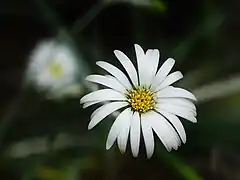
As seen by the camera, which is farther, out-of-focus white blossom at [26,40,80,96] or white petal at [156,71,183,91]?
out-of-focus white blossom at [26,40,80,96]

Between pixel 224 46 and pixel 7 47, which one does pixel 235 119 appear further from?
pixel 7 47

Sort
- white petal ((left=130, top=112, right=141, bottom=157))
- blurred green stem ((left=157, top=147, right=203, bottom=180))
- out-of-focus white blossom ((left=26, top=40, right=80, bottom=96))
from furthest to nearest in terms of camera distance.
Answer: out-of-focus white blossom ((left=26, top=40, right=80, bottom=96))
blurred green stem ((left=157, top=147, right=203, bottom=180))
white petal ((left=130, top=112, right=141, bottom=157))

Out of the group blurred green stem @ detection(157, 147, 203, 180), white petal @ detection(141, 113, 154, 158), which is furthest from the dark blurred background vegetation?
white petal @ detection(141, 113, 154, 158)

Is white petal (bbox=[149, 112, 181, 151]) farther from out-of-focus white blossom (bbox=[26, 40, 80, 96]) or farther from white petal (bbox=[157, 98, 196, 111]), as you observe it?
out-of-focus white blossom (bbox=[26, 40, 80, 96])

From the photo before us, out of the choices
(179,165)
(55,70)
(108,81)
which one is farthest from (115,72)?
(55,70)

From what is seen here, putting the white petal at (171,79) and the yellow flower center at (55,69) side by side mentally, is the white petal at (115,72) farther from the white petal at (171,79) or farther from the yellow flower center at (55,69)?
the yellow flower center at (55,69)

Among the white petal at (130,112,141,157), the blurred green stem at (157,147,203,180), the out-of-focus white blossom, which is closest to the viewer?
the white petal at (130,112,141,157)

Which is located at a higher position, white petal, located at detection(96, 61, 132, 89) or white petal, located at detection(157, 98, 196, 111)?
white petal, located at detection(96, 61, 132, 89)

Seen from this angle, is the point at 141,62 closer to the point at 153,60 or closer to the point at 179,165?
the point at 153,60
